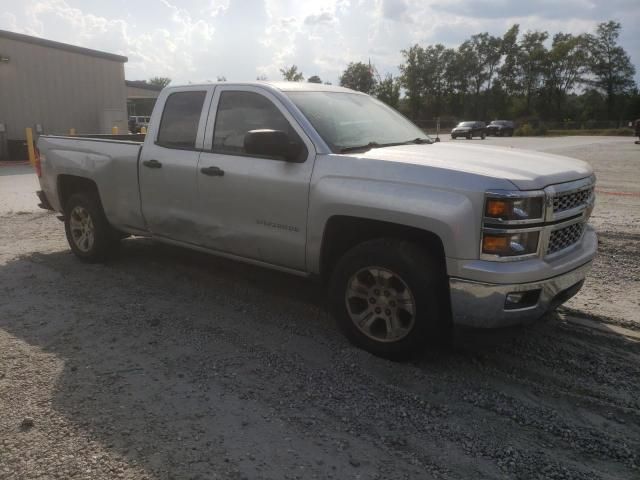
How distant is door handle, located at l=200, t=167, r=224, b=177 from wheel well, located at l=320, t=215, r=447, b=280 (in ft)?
3.71

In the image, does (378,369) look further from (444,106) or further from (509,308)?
(444,106)

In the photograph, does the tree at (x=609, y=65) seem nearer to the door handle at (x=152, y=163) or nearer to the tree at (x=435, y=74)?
the tree at (x=435, y=74)

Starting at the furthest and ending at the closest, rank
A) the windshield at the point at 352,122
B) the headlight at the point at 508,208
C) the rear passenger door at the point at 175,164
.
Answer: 1. the rear passenger door at the point at 175,164
2. the windshield at the point at 352,122
3. the headlight at the point at 508,208

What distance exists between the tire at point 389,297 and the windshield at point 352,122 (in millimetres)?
865

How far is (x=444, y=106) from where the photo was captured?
86312mm

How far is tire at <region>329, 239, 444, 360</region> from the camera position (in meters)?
3.47

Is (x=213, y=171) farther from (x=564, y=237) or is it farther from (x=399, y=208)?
(x=564, y=237)

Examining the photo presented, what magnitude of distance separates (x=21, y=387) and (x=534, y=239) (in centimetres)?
323

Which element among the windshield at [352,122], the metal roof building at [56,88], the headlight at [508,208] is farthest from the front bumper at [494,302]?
the metal roof building at [56,88]

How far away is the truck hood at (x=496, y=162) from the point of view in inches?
129

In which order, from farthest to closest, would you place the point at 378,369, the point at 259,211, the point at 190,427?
the point at 259,211, the point at 378,369, the point at 190,427

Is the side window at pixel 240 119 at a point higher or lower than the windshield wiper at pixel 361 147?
higher

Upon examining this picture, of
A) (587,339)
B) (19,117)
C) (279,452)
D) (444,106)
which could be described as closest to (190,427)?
(279,452)

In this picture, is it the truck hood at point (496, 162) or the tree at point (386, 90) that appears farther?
the tree at point (386, 90)
